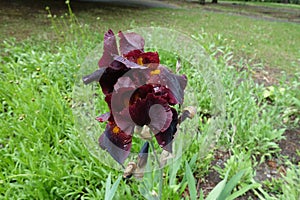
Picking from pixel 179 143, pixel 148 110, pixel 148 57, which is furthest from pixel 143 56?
pixel 179 143

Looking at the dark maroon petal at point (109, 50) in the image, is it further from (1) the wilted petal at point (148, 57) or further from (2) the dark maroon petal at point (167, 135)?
(2) the dark maroon petal at point (167, 135)

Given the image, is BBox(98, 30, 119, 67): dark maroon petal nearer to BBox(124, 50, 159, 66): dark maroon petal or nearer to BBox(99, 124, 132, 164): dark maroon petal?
BBox(124, 50, 159, 66): dark maroon petal

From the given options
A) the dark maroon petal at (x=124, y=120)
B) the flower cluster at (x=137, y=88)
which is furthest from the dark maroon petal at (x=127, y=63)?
the dark maroon petal at (x=124, y=120)

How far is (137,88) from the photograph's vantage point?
2.24ft

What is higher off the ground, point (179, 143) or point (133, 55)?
point (133, 55)

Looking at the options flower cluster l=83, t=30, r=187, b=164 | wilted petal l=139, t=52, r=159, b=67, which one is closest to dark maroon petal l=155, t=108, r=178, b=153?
flower cluster l=83, t=30, r=187, b=164

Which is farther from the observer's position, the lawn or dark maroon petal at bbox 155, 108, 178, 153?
the lawn

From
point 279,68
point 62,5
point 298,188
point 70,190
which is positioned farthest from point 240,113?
point 62,5

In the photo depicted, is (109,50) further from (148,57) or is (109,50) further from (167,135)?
(167,135)

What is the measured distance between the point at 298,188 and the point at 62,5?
8.27 metres

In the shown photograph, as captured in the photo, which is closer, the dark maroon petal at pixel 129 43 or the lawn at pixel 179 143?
the dark maroon petal at pixel 129 43

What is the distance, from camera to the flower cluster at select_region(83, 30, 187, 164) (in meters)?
0.67

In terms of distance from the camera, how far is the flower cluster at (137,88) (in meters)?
0.67

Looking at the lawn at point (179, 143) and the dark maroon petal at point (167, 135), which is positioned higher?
the dark maroon petal at point (167, 135)
